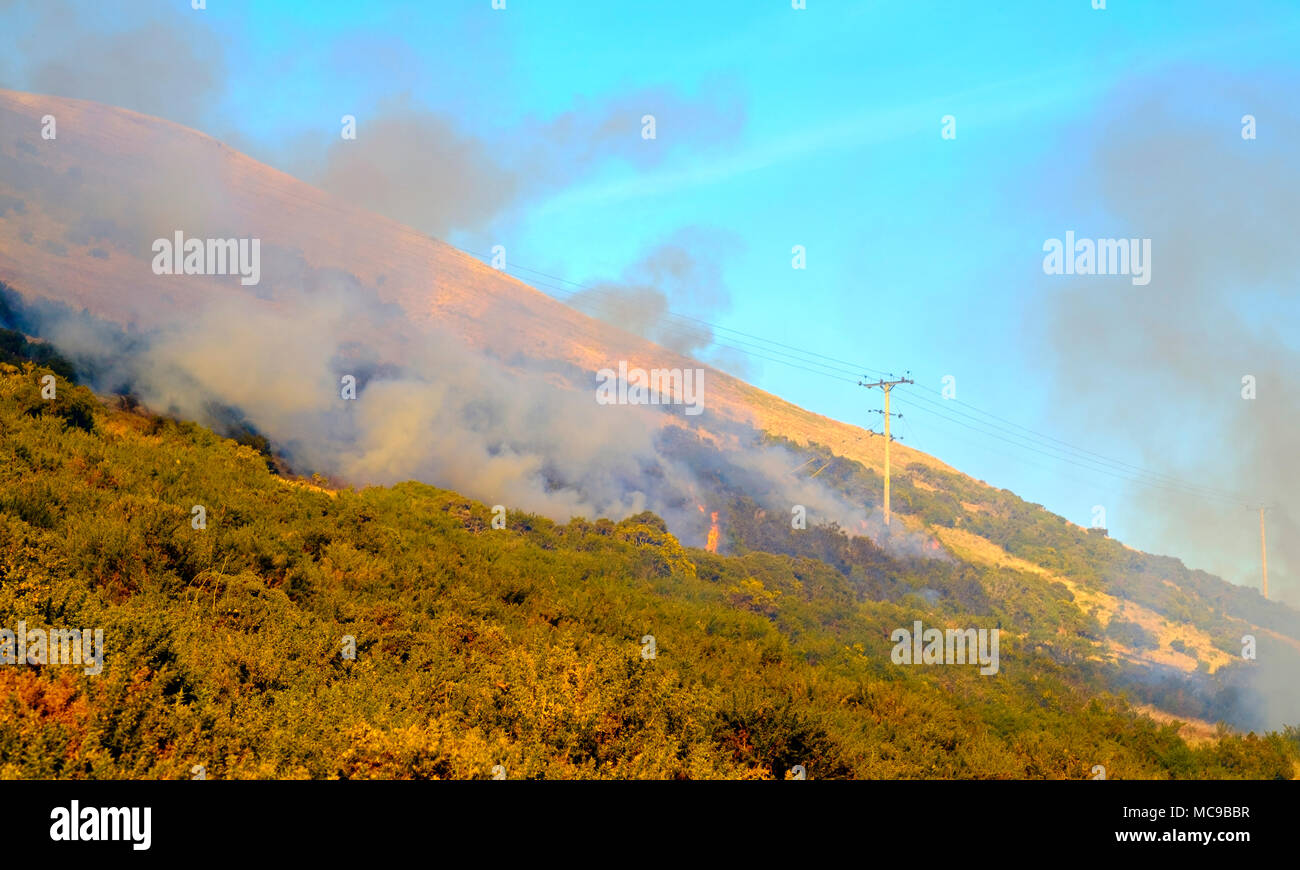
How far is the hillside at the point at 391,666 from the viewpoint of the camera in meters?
7.51

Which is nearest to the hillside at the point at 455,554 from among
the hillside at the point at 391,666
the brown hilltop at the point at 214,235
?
the hillside at the point at 391,666

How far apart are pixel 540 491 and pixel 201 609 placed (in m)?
30.2

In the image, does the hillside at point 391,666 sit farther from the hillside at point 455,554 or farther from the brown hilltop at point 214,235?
the brown hilltop at point 214,235

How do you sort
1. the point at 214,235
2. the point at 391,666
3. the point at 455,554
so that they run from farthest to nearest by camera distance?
the point at 214,235
the point at 455,554
the point at 391,666

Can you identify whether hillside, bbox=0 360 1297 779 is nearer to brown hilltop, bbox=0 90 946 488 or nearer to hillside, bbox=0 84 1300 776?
hillside, bbox=0 84 1300 776

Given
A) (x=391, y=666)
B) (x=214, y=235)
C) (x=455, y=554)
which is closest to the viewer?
(x=391, y=666)

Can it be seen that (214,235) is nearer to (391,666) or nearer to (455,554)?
(455,554)

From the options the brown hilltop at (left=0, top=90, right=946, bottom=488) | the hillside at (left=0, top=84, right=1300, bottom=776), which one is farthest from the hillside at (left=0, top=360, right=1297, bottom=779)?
the brown hilltop at (left=0, top=90, right=946, bottom=488)

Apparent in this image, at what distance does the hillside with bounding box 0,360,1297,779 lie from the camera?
24.6 feet

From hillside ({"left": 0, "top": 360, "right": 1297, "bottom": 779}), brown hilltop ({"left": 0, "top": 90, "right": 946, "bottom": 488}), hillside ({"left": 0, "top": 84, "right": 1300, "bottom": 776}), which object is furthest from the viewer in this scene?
brown hilltop ({"left": 0, "top": 90, "right": 946, "bottom": 488})

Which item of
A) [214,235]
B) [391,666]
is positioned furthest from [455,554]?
[214,235]

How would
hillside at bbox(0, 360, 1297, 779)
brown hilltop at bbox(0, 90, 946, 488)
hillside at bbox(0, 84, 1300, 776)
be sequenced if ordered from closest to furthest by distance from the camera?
hillside at bbox(0, 360, 1297, 779)
hillside at bbox(0, 84, 1300, 776)
brown hilltop at bbox(0, 90, 946, 488)

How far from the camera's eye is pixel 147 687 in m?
7.90

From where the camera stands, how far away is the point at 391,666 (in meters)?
11.4
